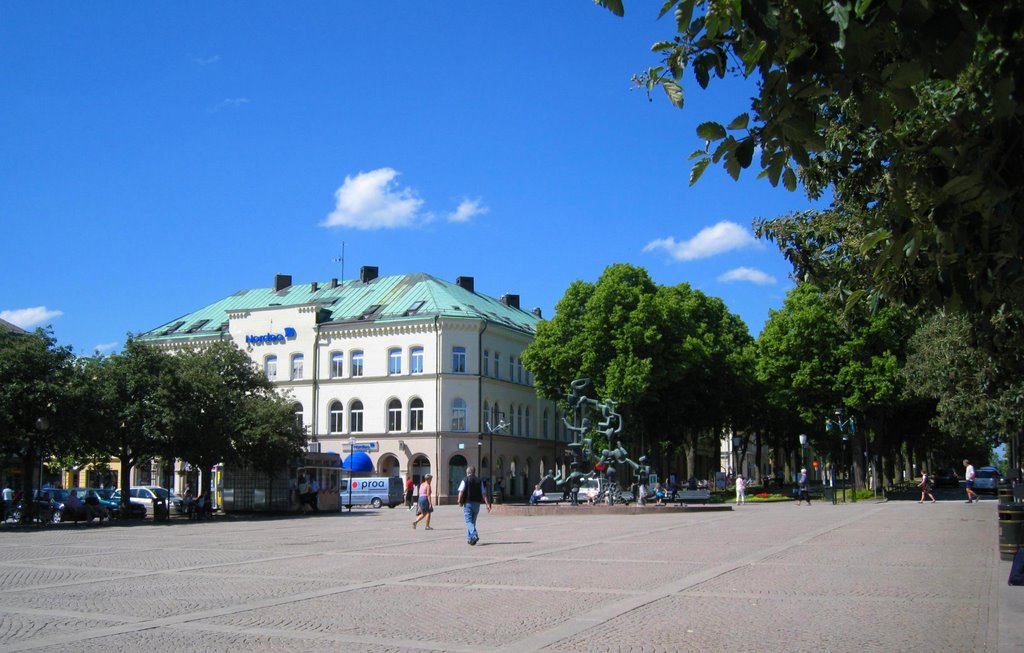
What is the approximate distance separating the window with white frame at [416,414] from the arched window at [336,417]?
5.55 metres

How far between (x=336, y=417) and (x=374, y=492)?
46.6 feet

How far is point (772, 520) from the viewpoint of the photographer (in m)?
32.2

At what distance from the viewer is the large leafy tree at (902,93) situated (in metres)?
4.60

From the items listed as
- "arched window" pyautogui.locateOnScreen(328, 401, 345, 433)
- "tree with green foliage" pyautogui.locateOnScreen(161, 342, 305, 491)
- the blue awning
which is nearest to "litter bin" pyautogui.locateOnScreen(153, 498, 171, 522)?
"tree with green foliage" pyautogui.locateOnScreen(161, 342, 305, 491)

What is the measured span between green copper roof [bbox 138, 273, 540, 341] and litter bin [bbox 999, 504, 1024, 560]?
51.8 metres

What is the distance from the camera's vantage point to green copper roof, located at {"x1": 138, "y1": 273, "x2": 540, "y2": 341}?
6925 cm

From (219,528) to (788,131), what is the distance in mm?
30920

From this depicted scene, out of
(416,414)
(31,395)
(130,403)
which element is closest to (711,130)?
(31,395)

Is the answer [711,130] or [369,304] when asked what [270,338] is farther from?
[711,130]

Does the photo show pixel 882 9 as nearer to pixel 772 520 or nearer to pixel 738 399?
pixel 772 520

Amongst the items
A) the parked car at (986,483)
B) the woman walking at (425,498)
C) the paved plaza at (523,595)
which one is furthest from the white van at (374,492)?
the parked car at (986,483)

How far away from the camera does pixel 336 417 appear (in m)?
69.1

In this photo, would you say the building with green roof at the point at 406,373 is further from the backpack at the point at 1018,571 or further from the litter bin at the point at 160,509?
the backpack at the point at 1018,571

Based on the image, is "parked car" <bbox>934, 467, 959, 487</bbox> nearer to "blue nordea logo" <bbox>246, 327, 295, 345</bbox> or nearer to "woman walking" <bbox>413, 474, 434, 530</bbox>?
"blue nordea logo" <bbox>246, 327, 295, 345</bbox>
